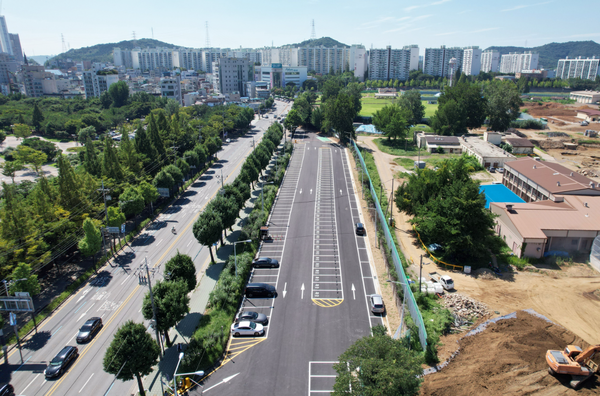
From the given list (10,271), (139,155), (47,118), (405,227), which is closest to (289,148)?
(139,155)

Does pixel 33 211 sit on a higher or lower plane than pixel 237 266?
higher

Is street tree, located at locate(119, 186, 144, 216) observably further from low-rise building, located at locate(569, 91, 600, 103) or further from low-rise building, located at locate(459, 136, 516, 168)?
low-rise building, located at locate(569, 91, 600, 103)

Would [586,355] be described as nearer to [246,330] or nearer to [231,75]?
[246,330]

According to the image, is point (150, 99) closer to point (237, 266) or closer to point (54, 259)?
point (54, 259)

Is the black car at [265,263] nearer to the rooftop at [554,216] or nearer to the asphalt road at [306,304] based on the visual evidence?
the asphalt road at [306,304]

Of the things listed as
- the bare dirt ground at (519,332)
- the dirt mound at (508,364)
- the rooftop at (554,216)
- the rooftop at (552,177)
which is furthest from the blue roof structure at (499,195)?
the dirt mound at (508,364)
